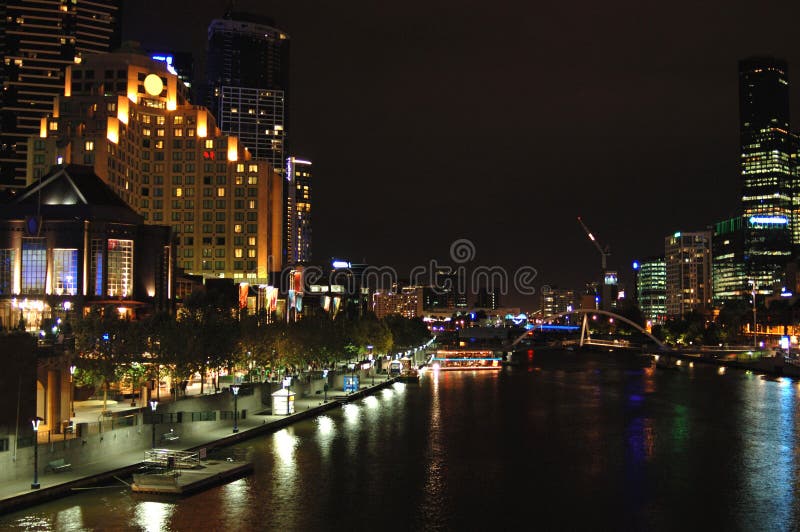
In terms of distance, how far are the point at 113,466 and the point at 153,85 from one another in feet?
360

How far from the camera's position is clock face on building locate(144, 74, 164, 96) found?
138250 millimetres

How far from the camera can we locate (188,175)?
143m

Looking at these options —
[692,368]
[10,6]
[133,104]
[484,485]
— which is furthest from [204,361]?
[10,6]

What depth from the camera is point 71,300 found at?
275 feet

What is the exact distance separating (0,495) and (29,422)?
9.69 metres

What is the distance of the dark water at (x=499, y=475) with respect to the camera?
121 feet

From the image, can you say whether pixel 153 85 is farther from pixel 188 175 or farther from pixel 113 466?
pixel 113 466

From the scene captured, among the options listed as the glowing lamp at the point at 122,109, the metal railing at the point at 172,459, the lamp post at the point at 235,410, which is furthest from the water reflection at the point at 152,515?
the glowing lamp at the point at 122,109

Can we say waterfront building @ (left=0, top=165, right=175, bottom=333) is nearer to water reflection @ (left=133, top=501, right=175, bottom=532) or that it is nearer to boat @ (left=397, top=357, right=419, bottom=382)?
boat @ (left=397, top=357, right=419, bottom=382)

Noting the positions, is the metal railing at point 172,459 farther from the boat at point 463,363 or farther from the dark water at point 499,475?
the boat at point 463,363

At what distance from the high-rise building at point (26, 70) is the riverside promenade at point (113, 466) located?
146m

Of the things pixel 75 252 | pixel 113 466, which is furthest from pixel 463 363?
pixel 113 466

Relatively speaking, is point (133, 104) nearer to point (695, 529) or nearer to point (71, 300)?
point (71, 300)

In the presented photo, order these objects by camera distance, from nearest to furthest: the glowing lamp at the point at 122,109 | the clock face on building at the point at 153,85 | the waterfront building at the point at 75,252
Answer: the waterfront building at the point at 75,252
the glowing lamp at the point at 122,109
the clock face on building at the point at 153,85
